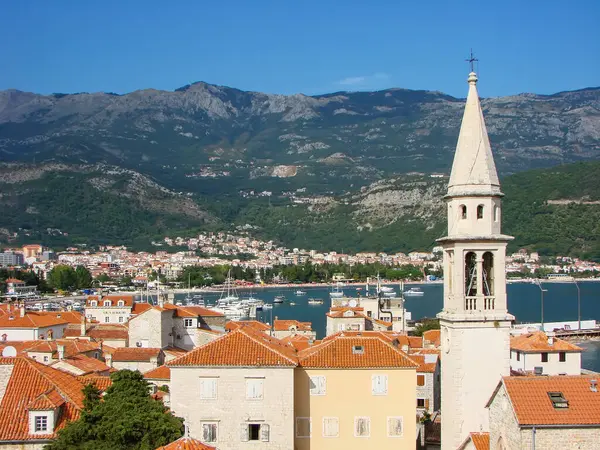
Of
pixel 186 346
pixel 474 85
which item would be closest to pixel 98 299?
pixel 186 346

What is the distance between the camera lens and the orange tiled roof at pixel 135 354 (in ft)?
124

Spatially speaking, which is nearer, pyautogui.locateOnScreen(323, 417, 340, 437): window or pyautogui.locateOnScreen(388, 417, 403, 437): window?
pyautogui.locateOnScreen(323, 417, 340, 437): window

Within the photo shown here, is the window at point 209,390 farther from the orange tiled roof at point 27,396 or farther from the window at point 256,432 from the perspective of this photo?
the orange tiled roof at point 27,396

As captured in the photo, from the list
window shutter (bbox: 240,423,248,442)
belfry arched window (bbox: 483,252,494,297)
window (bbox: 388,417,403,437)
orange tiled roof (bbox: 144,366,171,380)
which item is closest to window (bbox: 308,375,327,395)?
window (bbox: 388,417,403,437)

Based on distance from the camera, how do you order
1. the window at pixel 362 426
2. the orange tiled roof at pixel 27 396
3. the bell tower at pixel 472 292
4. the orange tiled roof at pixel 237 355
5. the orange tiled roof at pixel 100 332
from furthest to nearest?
1. the orange tiled roof at pixel 100 332
2. the window at pixel 362 426
3. the orange tiled roof at pixel 237 355
4. the orange tiled roof at pixel 27 396
5. the bell tower at pixel 472 292

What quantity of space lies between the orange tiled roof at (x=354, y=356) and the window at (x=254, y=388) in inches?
59.7

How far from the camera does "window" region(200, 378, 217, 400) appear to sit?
23156 millimetres

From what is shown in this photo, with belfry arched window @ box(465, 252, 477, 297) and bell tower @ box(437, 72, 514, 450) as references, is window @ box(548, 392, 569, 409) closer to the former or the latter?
bell tower @ box(437, 72, 514, 450)

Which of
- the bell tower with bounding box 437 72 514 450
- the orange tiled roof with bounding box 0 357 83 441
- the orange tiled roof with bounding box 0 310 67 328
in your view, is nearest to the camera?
the bell tower with bounding box 437 72 514 450

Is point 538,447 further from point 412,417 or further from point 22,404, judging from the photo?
point 22,404

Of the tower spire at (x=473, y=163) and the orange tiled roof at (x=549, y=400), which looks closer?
the orange tiled roof at (x=549, y=400)

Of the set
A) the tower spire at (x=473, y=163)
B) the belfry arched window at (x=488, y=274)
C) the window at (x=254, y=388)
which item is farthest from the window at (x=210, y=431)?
the tower spire at (x=473, y=163)

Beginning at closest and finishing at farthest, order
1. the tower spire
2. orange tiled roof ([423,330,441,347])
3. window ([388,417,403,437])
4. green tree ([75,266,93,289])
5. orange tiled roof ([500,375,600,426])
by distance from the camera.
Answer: orange tiled roof ([500,375,600,426]), the tower spire, window ([388,417,403,437]), orange tiled roof ([423,330,441,347]), green tree ([75,266,93,289])

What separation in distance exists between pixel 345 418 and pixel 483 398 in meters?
6.14
